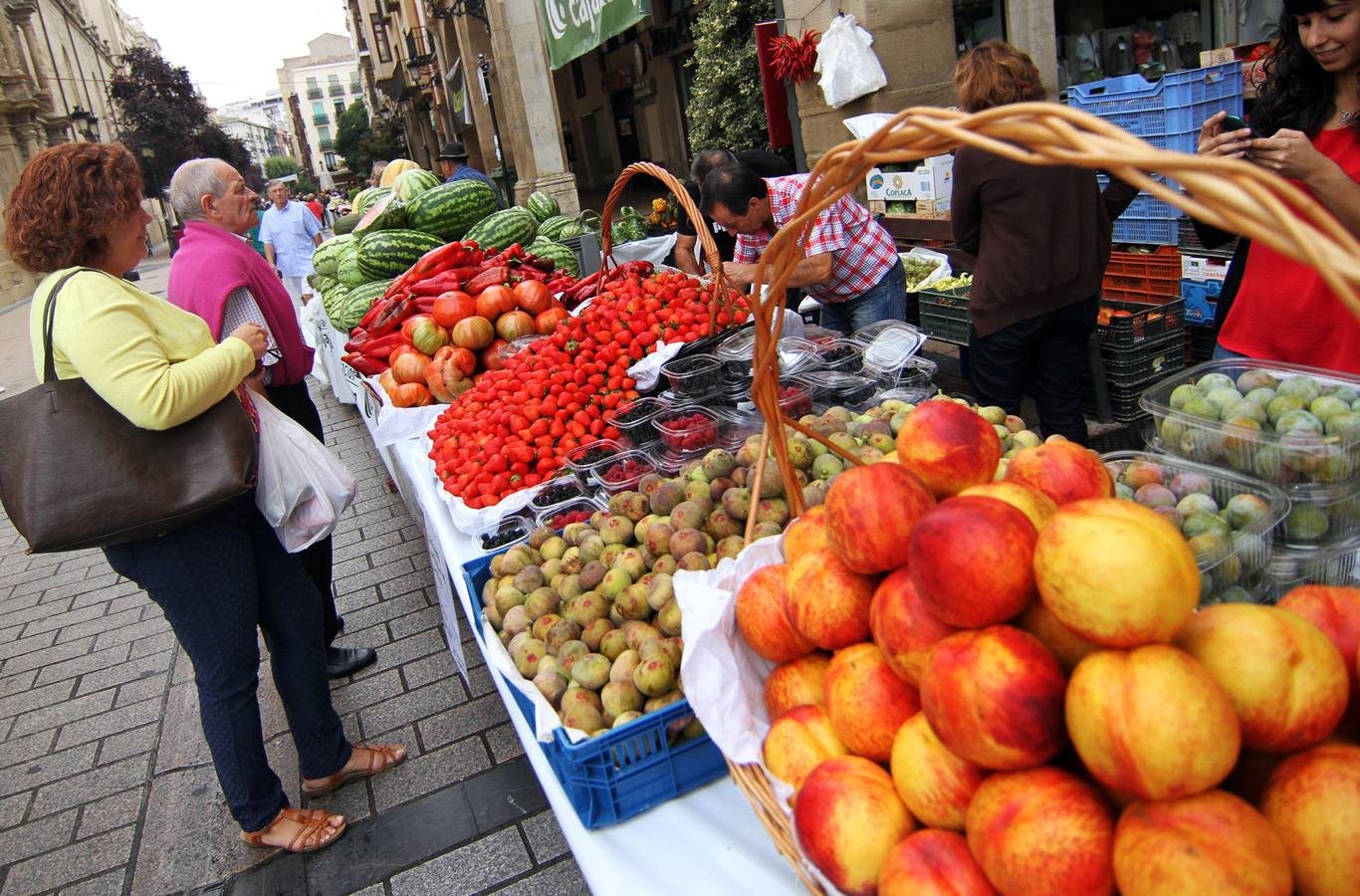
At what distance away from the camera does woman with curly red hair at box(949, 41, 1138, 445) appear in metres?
3.25

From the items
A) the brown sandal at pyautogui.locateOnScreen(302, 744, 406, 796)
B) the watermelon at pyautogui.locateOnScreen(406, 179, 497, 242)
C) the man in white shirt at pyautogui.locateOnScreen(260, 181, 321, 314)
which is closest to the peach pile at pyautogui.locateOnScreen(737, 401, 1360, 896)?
the brown sandal at pyautogui.locateOnScreen(302, 744, 406, 796)

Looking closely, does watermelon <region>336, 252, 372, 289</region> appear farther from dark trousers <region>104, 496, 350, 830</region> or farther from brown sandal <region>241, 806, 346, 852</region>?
brown sandal <region>241, 806, 346, 852</region>

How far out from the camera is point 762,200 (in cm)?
426

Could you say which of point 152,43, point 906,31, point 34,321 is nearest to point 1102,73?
point 906,31

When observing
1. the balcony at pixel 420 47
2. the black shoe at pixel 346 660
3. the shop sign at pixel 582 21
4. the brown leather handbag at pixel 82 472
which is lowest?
the black shoe at pixel 346 660

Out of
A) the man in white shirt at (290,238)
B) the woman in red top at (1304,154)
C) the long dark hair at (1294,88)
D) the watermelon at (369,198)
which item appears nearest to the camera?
the woman in red top at (1304,154)

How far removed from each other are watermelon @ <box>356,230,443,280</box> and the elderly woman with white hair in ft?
8.88

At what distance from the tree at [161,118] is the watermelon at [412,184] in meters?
35.7

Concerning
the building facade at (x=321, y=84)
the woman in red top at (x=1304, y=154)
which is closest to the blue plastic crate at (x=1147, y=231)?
the woman in red top at (x=1304, y=154)

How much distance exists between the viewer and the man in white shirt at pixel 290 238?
12.3m

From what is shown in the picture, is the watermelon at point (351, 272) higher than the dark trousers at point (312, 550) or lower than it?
higher

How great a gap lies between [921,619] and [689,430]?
1.82m

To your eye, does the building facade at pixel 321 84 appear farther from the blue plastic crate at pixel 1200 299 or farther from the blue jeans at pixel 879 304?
the blue plastic crate at pixel 1200 299

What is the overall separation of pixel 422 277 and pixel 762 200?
2243mm
